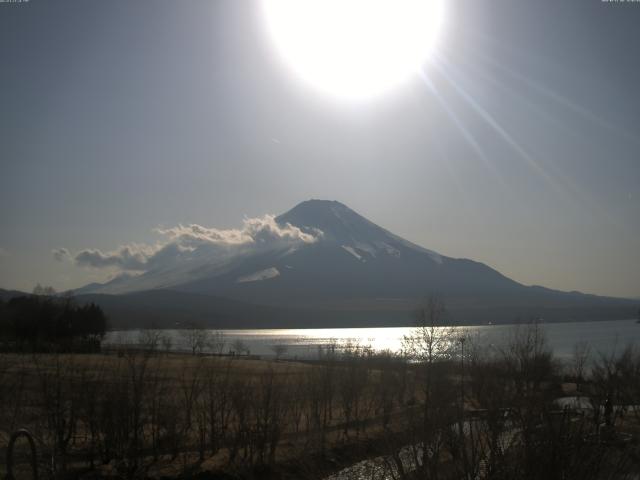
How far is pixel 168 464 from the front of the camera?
2266cm

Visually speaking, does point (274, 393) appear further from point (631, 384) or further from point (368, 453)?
point (631, 384)

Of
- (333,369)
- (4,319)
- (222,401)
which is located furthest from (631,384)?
(4,319)

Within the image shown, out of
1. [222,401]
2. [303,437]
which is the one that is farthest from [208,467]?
[303,437]

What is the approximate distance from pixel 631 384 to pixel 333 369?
58.0ft

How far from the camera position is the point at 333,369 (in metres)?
37.0

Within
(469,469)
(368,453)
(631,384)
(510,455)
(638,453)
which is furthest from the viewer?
(631,384)

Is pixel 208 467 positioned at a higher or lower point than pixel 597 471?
lower

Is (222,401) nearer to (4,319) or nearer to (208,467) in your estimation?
(208,467)

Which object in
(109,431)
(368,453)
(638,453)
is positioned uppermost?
(638,453)

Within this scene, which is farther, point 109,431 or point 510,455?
point 109,431

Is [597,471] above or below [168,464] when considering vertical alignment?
above

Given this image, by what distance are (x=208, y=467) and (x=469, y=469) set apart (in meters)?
16.5

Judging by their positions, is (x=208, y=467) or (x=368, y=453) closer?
(x=208, y=467)

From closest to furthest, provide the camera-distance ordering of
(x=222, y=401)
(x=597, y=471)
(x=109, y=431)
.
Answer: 1. (x=597, y=471)
2. (x=109, y=431)
3. (x=222, y=401)
